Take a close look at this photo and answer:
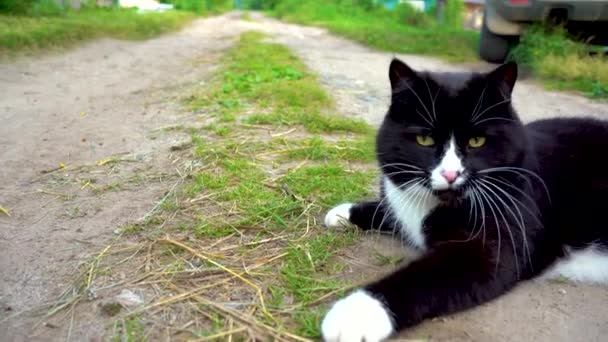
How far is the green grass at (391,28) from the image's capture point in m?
9.41

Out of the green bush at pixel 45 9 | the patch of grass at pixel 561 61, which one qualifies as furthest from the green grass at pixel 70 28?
the patch of grass at pixel 561 61

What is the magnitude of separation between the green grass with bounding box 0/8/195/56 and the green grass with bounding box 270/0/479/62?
5.06 meters

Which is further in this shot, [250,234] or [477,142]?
[250,234]

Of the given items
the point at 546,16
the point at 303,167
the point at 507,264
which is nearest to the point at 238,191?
the point at 303,167

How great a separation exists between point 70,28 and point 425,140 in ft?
28.4

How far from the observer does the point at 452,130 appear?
1.80 metres

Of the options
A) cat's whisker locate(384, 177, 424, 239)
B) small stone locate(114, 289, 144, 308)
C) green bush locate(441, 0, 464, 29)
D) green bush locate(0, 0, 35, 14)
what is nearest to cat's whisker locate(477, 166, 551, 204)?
cat's whisker locate(384, 177, 424, 239)

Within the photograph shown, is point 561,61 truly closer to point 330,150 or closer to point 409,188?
point 330,150

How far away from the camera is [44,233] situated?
216 centimetres

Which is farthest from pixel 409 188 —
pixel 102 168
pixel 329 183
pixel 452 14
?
pixel 452 14

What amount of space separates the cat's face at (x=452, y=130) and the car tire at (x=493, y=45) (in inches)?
234

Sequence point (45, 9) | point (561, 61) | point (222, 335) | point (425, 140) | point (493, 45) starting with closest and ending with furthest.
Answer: point (222, 335) → point (425, 140) → point (561, 61) → point (493, 45) → point (45, 9)

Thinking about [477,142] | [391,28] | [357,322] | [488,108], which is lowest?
[391,28]

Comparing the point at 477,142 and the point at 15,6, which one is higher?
the point at 15,6
